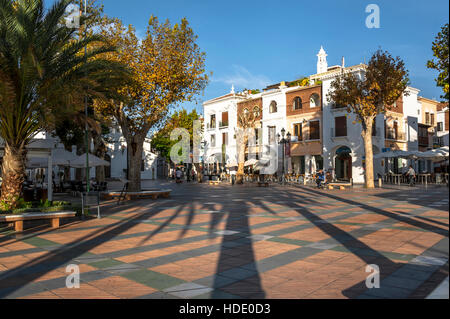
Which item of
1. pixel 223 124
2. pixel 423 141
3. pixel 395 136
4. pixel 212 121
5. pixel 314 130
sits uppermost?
pixel 212 121

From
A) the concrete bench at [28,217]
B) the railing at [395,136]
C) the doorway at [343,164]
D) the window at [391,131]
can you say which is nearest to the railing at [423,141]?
the railing at [395,136]

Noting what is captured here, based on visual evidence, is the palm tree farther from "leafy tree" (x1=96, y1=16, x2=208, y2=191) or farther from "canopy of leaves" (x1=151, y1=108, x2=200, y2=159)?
"canopy of leaves" (x1=151, y1=108, x2=200, y2=159)

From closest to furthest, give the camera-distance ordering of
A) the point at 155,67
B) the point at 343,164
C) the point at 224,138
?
the point at 155,67
the point at 343,164
the point at 224,138

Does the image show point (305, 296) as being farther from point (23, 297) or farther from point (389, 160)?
point (389, 160)

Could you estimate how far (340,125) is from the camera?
34250 millimetres

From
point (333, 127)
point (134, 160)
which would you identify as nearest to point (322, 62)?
point (333, 127)

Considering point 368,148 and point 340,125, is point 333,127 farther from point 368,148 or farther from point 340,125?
point 368,148

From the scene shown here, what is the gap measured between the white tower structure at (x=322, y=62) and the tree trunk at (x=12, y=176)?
34832 mm

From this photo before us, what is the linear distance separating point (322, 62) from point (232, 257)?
122 feet

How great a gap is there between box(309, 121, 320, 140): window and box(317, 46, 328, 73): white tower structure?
6662mm

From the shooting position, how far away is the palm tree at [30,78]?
369 inches

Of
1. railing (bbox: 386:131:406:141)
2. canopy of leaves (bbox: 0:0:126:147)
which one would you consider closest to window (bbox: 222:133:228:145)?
railing (bbox: 386:131:406:141)

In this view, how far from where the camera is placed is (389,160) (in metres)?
Result: 34.8

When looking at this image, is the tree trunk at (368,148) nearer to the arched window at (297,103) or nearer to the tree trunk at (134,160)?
the tree trunk at (134,160)
